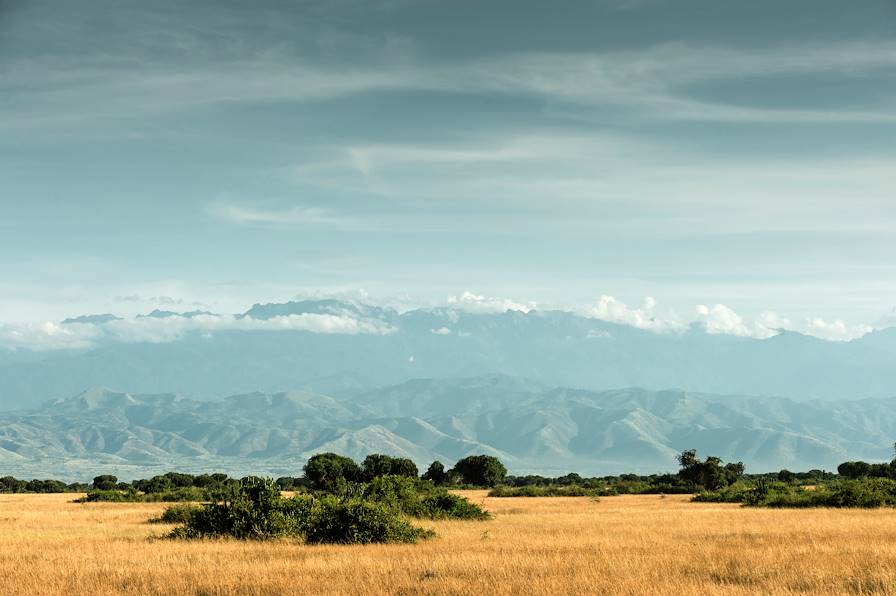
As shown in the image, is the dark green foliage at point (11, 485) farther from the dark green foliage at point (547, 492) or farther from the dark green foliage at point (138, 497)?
the dark green foliage at point (547, 492)

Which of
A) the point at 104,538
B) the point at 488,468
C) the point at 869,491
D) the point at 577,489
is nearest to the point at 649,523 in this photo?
the point at 869,491

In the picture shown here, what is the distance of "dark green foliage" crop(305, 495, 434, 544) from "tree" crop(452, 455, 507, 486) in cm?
10102

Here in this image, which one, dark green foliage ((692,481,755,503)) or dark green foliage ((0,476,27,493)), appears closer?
dark green foliage ((692,481,755,503))

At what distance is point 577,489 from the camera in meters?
100

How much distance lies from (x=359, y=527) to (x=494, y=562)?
31.7 ft

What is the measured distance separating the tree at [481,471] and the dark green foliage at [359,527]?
101 meters

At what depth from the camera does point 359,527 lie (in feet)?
115

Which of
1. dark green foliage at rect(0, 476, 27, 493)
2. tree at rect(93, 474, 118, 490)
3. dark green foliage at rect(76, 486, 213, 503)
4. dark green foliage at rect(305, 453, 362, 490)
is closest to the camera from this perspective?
dark green foliage at rect(76, 486, 213, 503)

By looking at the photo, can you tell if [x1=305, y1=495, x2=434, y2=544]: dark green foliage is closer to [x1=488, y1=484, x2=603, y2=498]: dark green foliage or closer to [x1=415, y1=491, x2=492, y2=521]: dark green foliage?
[x1=415, y1=491, x2=492, y2=521]: dark green foliage

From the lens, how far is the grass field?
22094 mm

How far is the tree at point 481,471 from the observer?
136375 millimetres

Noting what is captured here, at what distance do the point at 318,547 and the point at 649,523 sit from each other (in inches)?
752

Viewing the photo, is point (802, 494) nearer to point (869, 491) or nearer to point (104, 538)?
point (869, 491)

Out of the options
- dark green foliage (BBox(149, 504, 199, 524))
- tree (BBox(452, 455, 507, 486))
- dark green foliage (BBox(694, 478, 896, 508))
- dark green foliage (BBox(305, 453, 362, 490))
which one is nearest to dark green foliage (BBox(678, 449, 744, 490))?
tree (BBox(452, 455, 507, 486))
